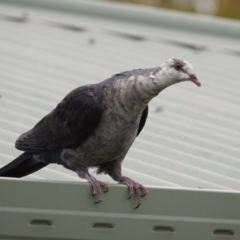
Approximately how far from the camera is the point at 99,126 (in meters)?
5.41

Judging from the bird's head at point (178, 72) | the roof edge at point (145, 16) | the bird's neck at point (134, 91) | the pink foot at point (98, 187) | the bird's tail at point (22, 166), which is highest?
the roof edge at point (145, 16)

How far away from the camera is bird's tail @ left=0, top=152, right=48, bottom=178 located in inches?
224

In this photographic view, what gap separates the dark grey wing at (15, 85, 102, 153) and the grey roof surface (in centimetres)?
30

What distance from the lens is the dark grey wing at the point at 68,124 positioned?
5.41 m

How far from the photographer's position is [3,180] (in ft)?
14.7

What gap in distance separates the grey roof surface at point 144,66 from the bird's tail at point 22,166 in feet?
0.34

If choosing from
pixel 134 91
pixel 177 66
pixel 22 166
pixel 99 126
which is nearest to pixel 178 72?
pixel 177 66

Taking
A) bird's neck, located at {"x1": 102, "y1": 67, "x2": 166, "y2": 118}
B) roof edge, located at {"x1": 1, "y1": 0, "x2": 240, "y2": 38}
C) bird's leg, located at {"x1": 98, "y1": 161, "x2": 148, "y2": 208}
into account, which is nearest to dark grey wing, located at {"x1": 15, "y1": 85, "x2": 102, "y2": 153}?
bird's neck, located at {"x1": 102, "y1": 67, "x2": 166, "y2": 118}

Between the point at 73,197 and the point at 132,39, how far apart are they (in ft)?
17.9

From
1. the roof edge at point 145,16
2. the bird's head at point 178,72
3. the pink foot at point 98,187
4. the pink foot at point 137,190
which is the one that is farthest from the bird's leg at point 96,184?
the roof edge at point 145,16

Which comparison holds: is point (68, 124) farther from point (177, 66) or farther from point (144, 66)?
point (144, 66)

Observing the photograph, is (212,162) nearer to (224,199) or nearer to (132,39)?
(224,199)

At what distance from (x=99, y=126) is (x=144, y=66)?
11.3 feet

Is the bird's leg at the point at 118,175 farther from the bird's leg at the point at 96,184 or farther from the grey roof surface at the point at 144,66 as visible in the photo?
the grey roof surface at the point at 144,66
